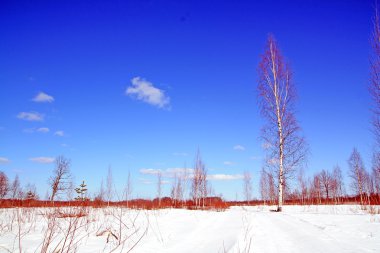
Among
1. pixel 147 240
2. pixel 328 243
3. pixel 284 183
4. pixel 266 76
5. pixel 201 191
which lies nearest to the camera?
pixel 328 243

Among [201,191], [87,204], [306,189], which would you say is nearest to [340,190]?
[306,189]

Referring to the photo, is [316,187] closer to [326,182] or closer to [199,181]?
[326,182]

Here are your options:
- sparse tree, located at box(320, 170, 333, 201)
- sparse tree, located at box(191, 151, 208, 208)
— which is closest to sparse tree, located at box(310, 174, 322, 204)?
sparse tree, located at box(320, 170, 333, 201)

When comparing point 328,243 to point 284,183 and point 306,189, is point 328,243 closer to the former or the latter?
point 284,183

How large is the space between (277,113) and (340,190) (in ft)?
162

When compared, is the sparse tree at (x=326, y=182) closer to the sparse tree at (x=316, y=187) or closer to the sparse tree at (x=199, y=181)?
the sparse tree at (x=316, y=187)

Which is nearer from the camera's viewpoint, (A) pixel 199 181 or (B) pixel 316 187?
(A) pixel 199 181

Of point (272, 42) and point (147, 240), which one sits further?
point (272, 42)

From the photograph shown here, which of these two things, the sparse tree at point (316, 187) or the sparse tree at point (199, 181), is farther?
the sparse tree at point (316, 187)

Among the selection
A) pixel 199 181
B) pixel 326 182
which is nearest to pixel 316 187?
pixel 326 182

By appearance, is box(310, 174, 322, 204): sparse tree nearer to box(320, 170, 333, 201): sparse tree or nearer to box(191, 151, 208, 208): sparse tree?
box(320, 170, 333, 201): sparse tree

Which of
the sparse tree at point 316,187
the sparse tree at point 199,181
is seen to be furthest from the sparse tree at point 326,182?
the sparse tree at point 199,181

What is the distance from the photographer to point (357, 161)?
126ft

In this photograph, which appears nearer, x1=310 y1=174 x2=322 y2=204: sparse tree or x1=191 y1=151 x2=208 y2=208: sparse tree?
x1=191 y1=151 x2=208 y2=208: sparse tree
